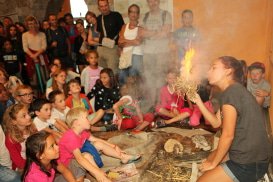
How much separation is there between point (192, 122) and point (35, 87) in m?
5.43

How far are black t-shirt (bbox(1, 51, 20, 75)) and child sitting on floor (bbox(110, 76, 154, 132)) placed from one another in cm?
392

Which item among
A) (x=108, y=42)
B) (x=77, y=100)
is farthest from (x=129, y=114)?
(x=108, y=42)

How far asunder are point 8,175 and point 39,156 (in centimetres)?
79

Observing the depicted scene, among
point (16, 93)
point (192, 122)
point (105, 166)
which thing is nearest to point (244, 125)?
point (105, 166)

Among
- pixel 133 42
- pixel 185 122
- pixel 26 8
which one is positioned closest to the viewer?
pixel 185 122

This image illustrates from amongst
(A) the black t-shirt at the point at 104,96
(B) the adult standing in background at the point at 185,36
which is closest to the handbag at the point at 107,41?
(A) the black t-shirt at the point at 104,96

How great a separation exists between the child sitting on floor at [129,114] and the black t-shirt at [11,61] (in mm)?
3923

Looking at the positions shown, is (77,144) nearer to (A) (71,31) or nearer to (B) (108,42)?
(B) (108,42)

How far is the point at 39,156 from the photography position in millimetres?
3557

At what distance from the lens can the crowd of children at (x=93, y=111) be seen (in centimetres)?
330

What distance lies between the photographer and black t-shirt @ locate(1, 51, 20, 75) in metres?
8.70

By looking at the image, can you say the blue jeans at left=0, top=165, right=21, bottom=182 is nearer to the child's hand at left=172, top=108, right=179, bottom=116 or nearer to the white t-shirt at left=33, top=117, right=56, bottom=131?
the white t-shirt at left=33, top=117, right=56, bottom=131

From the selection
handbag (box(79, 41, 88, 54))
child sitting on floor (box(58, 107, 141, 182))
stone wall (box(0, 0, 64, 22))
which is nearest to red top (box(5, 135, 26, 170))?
child sitting on floor (box(58, 107, 141, 182))

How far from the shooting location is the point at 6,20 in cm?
977
